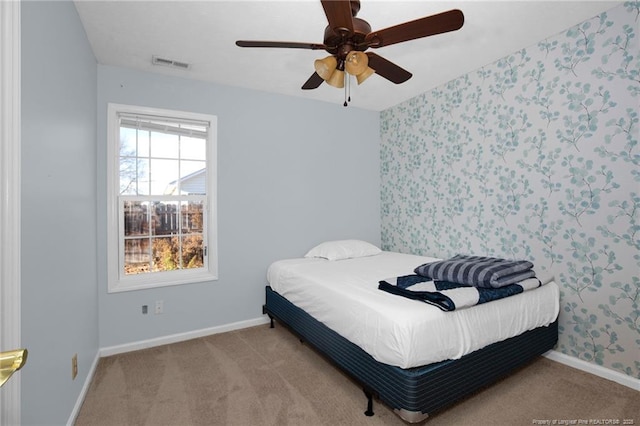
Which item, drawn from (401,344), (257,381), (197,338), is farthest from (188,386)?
(401,344)

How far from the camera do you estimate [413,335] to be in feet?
5.26

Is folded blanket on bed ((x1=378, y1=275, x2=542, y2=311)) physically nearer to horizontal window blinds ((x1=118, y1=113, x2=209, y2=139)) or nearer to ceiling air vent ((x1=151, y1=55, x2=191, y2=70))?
horizontal window blinds ((x1=118, y1=113, x2=209, y2=139))

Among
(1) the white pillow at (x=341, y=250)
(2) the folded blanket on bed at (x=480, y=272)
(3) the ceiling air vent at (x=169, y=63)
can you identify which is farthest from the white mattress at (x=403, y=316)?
(3) the ceiling air vent at (x=169, y=63)

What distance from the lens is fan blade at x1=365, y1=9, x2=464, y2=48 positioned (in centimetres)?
151

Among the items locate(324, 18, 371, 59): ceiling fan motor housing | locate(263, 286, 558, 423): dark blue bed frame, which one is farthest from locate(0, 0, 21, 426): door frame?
locate(263, 286, 558, 423): dark blue bed frame

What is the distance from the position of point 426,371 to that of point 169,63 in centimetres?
302

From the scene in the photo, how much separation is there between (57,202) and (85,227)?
72cm

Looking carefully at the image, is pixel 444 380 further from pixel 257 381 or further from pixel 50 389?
pixel 50 389

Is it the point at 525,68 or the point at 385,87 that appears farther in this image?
the point at 385,87

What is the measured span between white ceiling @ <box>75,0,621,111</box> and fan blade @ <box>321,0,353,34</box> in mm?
576

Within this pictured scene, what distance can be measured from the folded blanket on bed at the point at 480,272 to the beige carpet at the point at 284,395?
2.35 ft

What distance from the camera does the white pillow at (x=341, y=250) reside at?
337 cm

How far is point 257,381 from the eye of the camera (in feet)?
7.30

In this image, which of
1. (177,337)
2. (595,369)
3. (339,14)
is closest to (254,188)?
(177,337)
